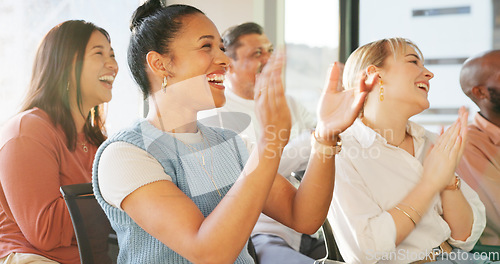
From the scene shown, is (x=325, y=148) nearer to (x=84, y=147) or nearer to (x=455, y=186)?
(x=455, y=186)

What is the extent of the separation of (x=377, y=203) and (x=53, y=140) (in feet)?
2.02

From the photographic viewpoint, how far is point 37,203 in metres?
0.81

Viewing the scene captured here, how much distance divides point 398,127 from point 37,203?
0.65 metres

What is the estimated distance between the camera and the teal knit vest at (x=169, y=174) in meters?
0.58

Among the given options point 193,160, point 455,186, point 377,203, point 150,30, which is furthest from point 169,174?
point 455,186

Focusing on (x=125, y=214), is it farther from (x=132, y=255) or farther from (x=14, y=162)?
(x=14, y=162)

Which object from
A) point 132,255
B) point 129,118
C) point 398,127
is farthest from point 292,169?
point 129,118

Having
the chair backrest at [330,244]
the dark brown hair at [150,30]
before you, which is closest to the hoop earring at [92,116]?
the dark brown hair at [150,30]

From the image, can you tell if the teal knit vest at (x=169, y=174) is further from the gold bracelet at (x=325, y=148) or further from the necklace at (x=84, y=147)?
the necklace at (x=84, y=147)

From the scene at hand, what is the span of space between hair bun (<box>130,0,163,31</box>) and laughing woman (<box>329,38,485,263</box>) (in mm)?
303

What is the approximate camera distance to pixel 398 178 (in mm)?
761

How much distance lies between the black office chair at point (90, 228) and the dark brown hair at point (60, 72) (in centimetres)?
35

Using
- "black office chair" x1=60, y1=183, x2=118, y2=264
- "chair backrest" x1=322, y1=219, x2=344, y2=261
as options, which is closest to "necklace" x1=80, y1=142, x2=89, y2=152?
"black office chair" x1=60, y1=183, x2=118, y2=264


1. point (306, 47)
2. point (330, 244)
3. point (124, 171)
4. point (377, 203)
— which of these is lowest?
point (330, 244)
